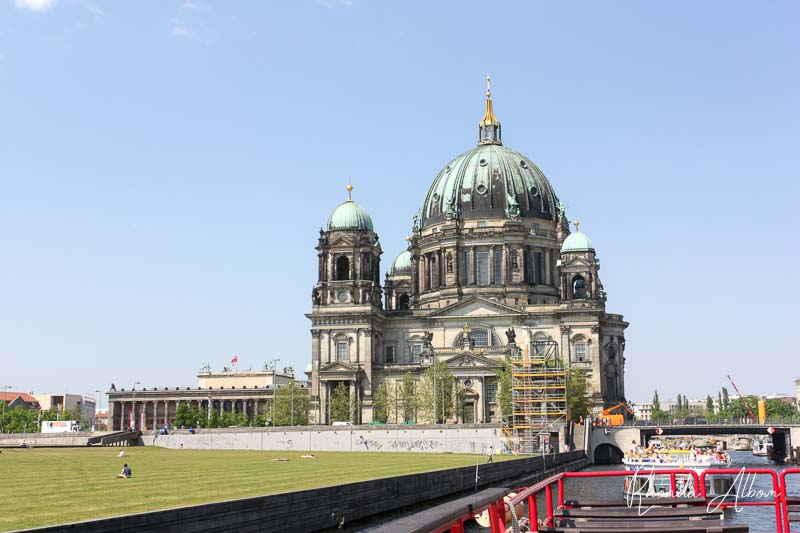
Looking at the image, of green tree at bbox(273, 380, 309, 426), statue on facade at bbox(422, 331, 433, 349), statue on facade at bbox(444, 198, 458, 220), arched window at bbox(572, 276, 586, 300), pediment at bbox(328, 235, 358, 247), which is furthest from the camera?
statue on facade at bbox(444, 198, 458, 220)

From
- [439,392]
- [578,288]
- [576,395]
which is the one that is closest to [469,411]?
[439,392]

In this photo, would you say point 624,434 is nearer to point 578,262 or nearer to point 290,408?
point 578,262

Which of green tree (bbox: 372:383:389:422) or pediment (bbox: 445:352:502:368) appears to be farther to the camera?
green tree (bbox: 372:383:389:422)

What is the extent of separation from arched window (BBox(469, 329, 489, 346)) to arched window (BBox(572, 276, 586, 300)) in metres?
13.1

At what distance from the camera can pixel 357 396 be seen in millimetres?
129000

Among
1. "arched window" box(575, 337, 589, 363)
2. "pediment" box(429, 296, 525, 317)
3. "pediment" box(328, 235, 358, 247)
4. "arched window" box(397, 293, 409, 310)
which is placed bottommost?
"arched window" box(575, 337, 589, 363)

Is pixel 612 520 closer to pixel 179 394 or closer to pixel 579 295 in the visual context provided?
pixel 579 295

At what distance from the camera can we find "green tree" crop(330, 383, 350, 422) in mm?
126375

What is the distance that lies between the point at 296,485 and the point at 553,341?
88.7 m

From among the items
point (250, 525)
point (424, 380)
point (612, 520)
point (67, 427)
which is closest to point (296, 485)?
point (250, 525)

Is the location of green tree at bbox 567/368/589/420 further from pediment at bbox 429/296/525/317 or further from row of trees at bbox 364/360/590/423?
pediment at bbox 429/296/525/317

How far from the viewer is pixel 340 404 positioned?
416 feet

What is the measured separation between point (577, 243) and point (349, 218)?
30872 millimetres

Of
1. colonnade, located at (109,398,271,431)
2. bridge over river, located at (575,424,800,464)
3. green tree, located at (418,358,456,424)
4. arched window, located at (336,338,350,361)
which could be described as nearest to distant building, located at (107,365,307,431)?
colonnade, located at (109,398,271,431)
